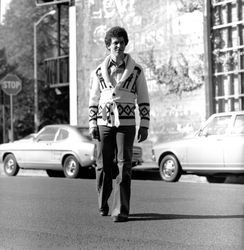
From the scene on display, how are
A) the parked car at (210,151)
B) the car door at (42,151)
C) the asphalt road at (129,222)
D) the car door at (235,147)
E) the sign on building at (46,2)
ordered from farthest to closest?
the sign on building at (46,2)
the car door at (42,151)
the parked car at (210,151)
the car door at (235,147)
the asphalt road at (129,222)

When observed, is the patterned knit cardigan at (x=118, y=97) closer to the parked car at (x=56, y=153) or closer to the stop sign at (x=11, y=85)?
the parked car at (x=56, y=153)

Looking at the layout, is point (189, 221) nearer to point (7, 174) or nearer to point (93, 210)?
point (93, 210)

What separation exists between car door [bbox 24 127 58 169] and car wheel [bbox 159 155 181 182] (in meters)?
3.26

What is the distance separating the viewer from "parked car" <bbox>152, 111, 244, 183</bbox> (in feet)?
44.1

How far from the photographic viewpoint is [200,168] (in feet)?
46.4

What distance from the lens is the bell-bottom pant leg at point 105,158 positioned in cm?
731

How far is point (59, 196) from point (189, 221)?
3.40 metres

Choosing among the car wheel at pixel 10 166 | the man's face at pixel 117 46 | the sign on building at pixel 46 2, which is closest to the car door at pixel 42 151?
the car wheel at pixel 10 166

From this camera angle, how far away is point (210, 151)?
1389 cm

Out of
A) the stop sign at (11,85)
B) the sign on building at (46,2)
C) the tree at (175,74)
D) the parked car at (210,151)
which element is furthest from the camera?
the sign on building at (46,2)

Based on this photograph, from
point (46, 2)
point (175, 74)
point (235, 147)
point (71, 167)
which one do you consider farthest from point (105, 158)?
point (46, 2)

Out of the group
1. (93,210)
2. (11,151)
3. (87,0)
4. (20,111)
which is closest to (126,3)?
(87,0)

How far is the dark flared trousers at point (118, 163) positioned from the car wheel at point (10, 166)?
34.1ft

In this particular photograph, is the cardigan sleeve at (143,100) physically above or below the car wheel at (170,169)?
above
